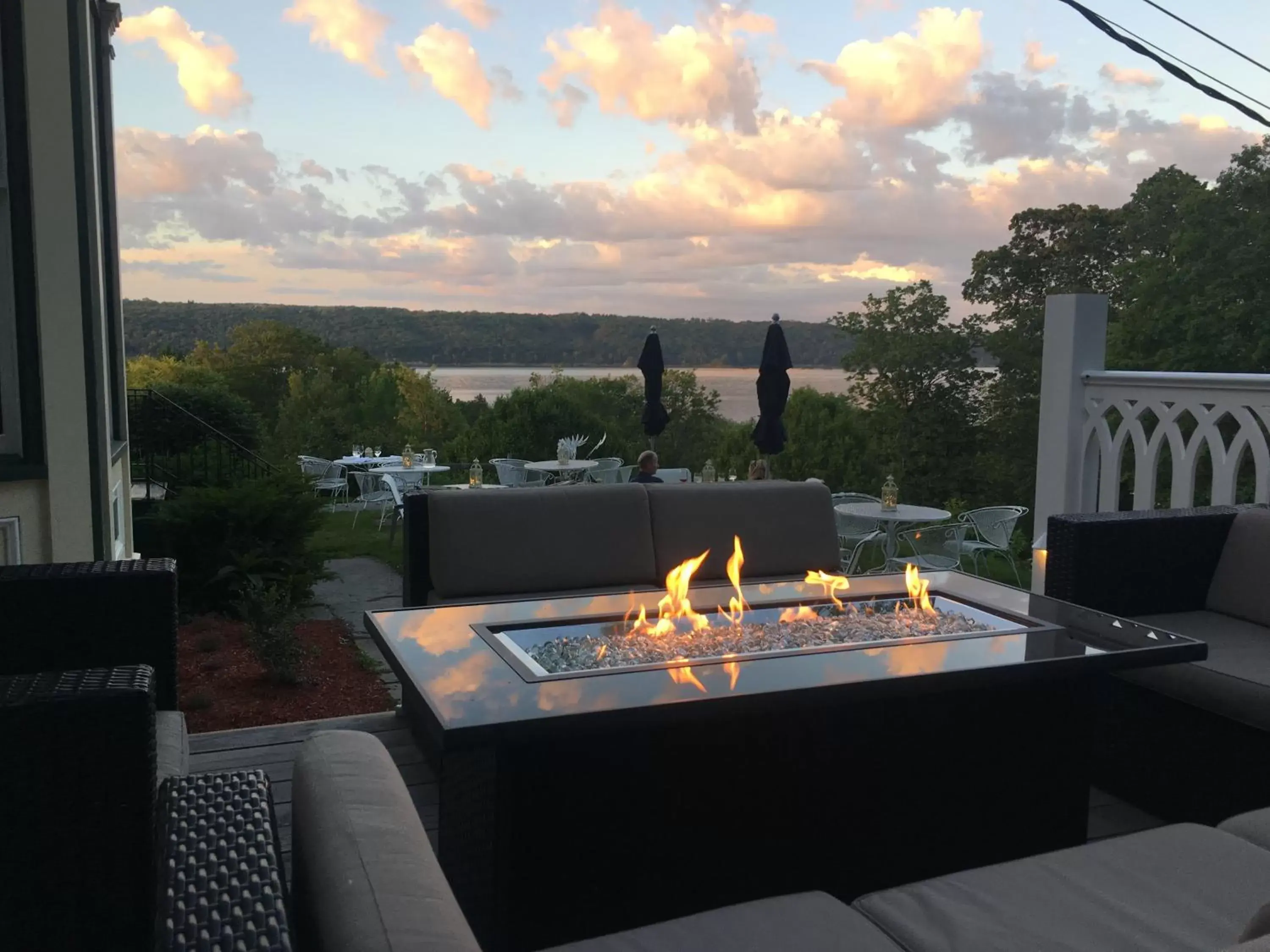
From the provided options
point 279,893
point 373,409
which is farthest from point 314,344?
point 279,893

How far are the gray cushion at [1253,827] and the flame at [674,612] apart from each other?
1276 millimetres

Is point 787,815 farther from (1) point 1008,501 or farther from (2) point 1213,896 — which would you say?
(1) point 1008,501

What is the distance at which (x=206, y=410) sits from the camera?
12.0 meters

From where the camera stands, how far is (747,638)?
264 centimetres

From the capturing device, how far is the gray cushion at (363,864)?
2.90 ft

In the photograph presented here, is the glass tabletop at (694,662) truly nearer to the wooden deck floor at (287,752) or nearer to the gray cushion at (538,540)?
the wooden deck floor at (287,752)

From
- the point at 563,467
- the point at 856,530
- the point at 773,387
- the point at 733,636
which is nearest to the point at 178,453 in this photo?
the point at 563,467

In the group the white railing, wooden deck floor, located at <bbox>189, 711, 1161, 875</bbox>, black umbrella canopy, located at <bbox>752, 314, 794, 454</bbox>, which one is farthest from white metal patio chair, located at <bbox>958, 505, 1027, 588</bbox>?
wooden deck floor, located at <bbox>189, 711, 1161, 875</bbox>

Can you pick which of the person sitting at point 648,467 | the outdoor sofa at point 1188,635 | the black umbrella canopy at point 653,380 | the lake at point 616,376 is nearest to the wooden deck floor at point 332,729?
the outdoor sofa at point 1188,635

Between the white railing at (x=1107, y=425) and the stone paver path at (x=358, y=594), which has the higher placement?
the white railing at (x=1107, y=425)

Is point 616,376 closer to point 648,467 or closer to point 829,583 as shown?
point 648,467

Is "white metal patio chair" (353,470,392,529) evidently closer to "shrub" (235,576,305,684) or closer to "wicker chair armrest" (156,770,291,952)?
"shrub" (235,576,305,684)

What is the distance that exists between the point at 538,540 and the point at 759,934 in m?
2.80

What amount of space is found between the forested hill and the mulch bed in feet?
29.7
